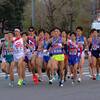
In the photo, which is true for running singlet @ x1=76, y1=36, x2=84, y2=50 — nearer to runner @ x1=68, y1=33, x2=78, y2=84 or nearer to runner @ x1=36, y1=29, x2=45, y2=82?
runner @ x1=68, y1=33, x2=78, y2=84

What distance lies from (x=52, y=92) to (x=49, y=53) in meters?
2.44

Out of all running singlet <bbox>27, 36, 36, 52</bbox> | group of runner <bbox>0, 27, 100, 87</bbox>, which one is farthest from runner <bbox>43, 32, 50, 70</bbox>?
running singlet <bbox>27, 36, 36, 52</bbox>

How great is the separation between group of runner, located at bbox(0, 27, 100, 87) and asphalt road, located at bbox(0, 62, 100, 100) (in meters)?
0.43

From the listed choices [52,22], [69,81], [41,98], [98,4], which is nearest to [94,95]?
[41,98]

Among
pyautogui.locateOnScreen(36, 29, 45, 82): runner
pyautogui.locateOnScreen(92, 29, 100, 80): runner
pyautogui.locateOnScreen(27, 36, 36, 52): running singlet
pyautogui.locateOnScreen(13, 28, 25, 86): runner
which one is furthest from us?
pyautogui.locateOnScreen(92, 29, 100, 80): runner

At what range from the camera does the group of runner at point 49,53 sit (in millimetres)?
15914

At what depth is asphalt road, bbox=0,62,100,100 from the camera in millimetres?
12922

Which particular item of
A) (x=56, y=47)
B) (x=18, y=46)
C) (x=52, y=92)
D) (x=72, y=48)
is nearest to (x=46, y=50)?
(x=56, y=47)

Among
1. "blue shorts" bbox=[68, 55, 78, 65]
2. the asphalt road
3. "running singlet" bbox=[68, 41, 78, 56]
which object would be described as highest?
"running singlet" bbox=[68, 41, 78, 56]

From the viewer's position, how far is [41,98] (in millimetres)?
12719

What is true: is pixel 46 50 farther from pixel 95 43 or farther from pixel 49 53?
pixel 95 43

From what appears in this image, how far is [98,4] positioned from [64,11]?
2058 centimetres

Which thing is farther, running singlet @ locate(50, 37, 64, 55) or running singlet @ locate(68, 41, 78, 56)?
running singlet @ locate(68, 41, 78, 56)

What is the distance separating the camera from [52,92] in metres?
14.1
